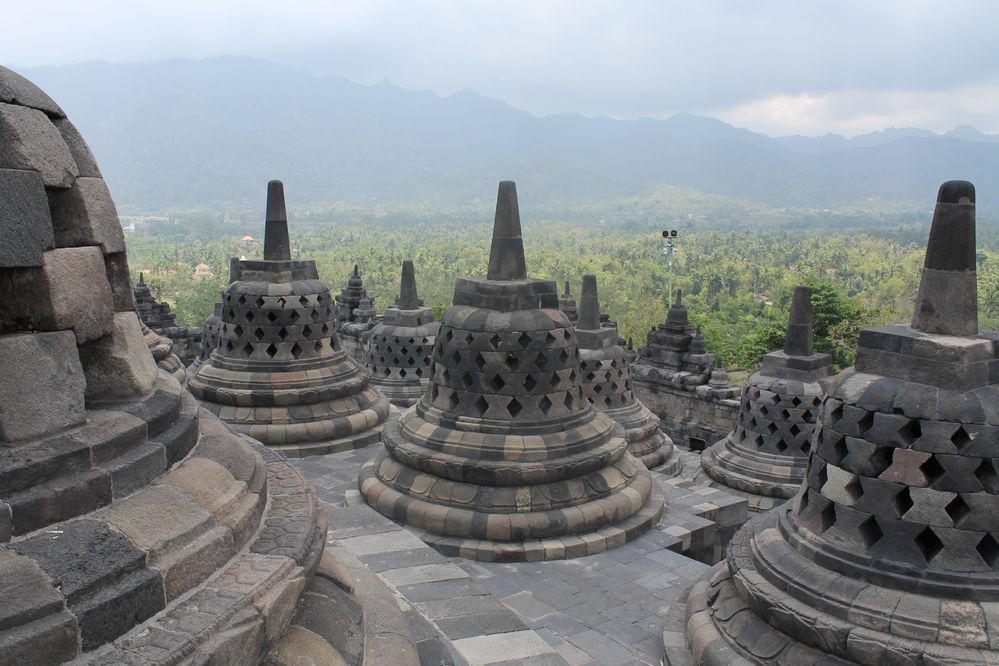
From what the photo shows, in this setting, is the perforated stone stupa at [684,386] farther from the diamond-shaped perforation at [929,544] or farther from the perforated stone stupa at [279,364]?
the diamond-shaped perforation at [929,544]

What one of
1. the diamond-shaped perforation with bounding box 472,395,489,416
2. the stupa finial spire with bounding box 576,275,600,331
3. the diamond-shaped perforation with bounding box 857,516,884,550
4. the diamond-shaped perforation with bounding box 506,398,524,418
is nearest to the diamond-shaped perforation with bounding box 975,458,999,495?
the diamond-shaped perforation with bounding box 857,516,884,550

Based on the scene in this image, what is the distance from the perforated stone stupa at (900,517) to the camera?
151 inches

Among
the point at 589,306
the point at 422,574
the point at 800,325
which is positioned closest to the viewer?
the point at 422,574

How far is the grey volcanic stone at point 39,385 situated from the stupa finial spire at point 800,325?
372 inches

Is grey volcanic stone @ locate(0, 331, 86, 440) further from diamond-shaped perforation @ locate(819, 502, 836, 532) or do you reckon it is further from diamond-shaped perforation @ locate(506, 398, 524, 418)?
diamond-shaped perforation @ locate(506, 398, 524, 418)

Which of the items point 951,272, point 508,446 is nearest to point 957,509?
point 951,272

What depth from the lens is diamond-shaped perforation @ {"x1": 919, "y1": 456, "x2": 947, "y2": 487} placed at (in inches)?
159

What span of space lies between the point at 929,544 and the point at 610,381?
7.60m

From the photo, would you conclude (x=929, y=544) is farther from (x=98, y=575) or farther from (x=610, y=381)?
(x=610, y=381)

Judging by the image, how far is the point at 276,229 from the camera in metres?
10.1

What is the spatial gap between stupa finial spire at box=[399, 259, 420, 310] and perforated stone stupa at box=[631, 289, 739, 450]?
7051 millimetres

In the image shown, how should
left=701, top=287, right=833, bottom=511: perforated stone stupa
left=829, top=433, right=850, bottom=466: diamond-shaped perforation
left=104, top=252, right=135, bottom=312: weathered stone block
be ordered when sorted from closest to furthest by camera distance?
left=104, top=252, right=135, bottom=312: weathered stone block < left=829, top=433, right=850, bottom=466: diamond-shaped perforation < left=701, top=287, right=833, bottom=511: perforated stone stupa

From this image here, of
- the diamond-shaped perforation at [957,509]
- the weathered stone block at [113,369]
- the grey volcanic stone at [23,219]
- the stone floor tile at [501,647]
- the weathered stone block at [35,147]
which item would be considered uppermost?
the weathered stone block at [35,147]

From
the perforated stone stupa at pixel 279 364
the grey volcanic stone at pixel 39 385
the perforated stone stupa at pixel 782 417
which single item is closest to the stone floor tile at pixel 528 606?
the grey volcanic stone at pixel 39 385
